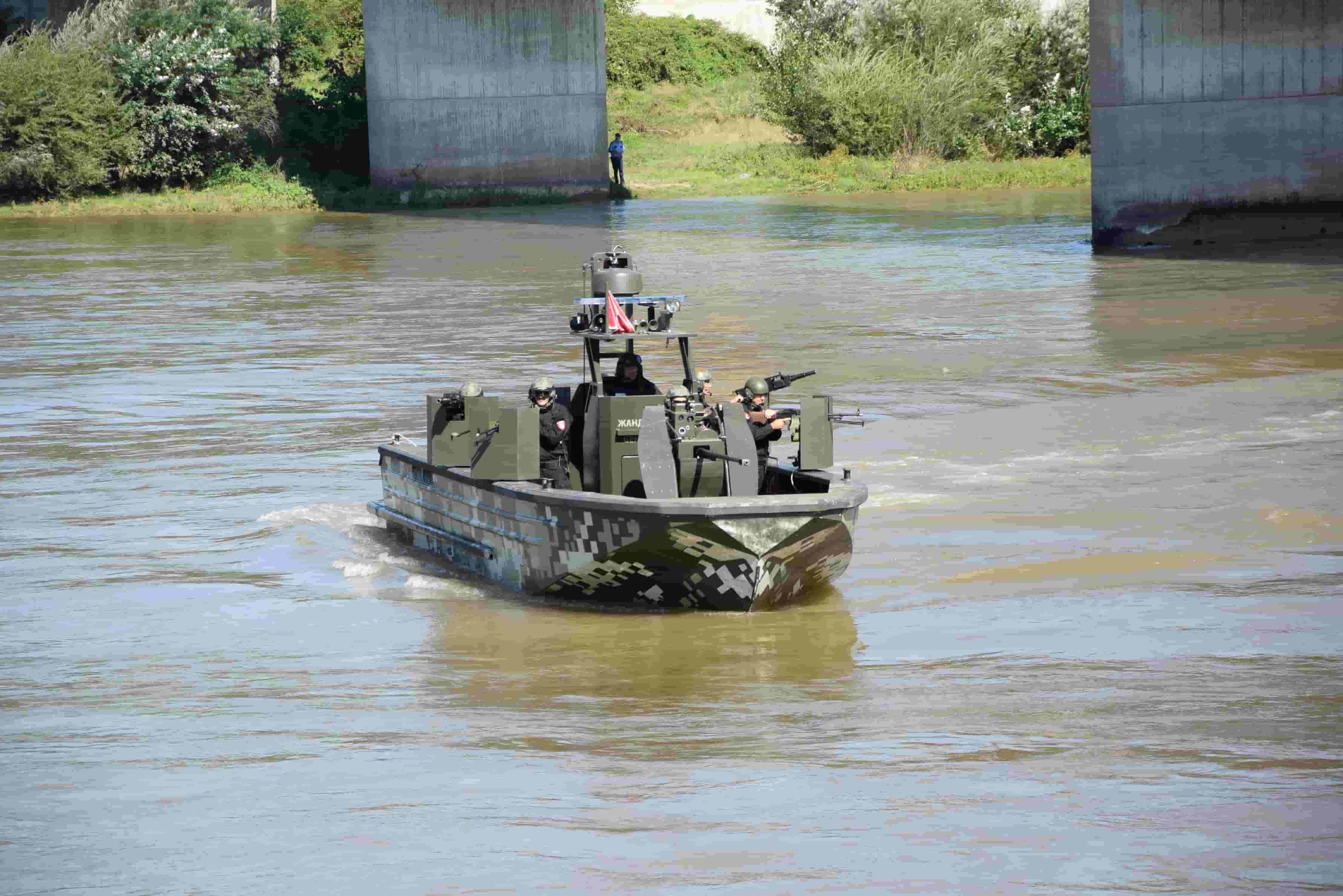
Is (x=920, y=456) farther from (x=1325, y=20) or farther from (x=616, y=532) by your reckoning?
(x=1325, y=20)

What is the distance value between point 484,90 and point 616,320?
37337 millimetres

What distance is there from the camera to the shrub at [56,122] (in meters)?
47.5

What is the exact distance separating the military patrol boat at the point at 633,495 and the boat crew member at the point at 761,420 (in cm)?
11

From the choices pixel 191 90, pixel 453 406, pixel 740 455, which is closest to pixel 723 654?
pixel 740 455

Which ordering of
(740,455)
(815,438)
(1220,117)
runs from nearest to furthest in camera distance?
(740,455), (815,438), (1220,117)

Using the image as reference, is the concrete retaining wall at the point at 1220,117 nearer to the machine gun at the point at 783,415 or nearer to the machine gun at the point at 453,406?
the machine gun at the point at 783,415

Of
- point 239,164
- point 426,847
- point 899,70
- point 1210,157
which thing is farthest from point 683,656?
point 899,70

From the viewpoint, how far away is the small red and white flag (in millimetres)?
11945

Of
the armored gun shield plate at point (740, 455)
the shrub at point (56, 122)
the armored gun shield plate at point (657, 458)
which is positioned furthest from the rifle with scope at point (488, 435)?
the shrub at point (56, 122)

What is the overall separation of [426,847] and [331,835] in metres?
0.41

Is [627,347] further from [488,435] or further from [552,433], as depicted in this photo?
[488,435]

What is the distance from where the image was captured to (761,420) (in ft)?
38.2

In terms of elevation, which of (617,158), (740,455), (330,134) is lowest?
(740,455)

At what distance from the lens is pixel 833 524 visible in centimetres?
1034
